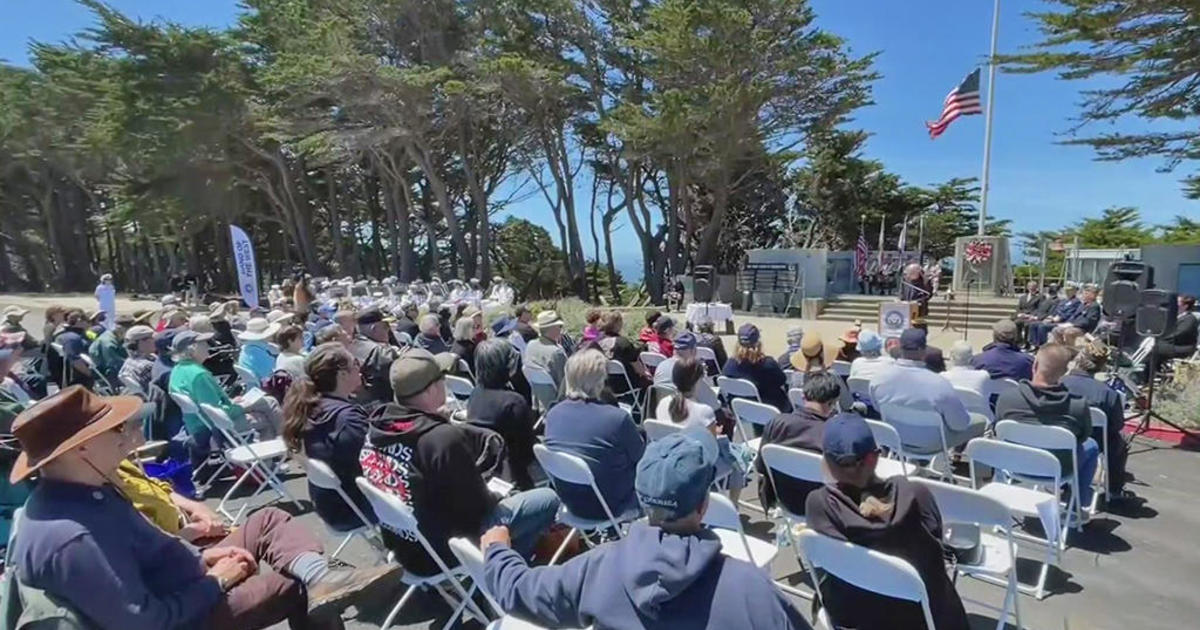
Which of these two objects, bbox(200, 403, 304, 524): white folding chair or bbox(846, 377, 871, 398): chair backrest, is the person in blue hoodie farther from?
bbox(846, 377, 871, 398): chair backrest

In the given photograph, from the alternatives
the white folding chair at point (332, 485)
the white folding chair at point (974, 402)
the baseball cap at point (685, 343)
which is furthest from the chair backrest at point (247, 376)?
the white folding chair at point (974, 402)

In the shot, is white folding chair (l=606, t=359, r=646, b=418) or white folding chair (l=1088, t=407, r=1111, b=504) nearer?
white folding chair (l=1088, t=407, r=1111, b=504)

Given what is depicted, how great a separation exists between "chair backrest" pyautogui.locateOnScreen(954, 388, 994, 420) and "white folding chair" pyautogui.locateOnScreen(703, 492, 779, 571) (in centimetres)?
301

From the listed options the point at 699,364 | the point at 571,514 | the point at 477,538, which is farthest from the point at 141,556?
the point at 699,364

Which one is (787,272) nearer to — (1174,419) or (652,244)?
(652,244)

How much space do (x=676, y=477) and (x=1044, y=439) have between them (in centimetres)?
348

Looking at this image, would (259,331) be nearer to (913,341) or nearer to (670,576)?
(913,341)

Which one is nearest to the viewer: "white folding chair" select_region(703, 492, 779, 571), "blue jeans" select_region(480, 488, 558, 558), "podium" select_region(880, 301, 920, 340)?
"white folding chair" select_region(703, 492, 779, 571)

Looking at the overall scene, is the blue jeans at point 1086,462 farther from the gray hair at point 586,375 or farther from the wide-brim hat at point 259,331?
the wide-brim hat at point 259,331

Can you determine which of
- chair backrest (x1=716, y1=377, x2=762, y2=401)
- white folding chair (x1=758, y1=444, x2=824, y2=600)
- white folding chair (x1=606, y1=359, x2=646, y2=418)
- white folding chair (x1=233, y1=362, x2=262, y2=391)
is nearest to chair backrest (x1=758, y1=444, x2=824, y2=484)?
white folding chair (x1=758, y1=444, x2=824, y2=600)

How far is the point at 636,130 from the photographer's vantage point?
23.0m

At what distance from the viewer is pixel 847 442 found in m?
2.56

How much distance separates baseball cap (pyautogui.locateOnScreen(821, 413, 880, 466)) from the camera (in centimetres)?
256

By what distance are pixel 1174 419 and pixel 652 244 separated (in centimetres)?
2298
